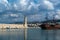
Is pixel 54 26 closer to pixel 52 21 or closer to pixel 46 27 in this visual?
pixel 46 27

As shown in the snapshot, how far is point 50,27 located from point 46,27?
2.60m

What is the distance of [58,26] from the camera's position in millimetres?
150000

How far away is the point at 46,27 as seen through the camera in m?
148

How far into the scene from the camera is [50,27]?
148 meters

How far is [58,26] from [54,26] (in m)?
2.62

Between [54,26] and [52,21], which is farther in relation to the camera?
[52,21]

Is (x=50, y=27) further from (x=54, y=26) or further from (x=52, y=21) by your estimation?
(x=52, y=21)

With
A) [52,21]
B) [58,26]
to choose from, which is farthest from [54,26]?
[52,21]

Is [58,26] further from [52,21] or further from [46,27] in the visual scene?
[52,21]

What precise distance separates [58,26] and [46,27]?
8406mm

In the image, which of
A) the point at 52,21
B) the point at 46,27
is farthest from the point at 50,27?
the point at 52,21

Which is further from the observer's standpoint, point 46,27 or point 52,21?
point 52,21

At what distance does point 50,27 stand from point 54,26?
356 centimetres

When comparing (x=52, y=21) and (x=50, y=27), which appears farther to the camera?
(x=52, y=21)
